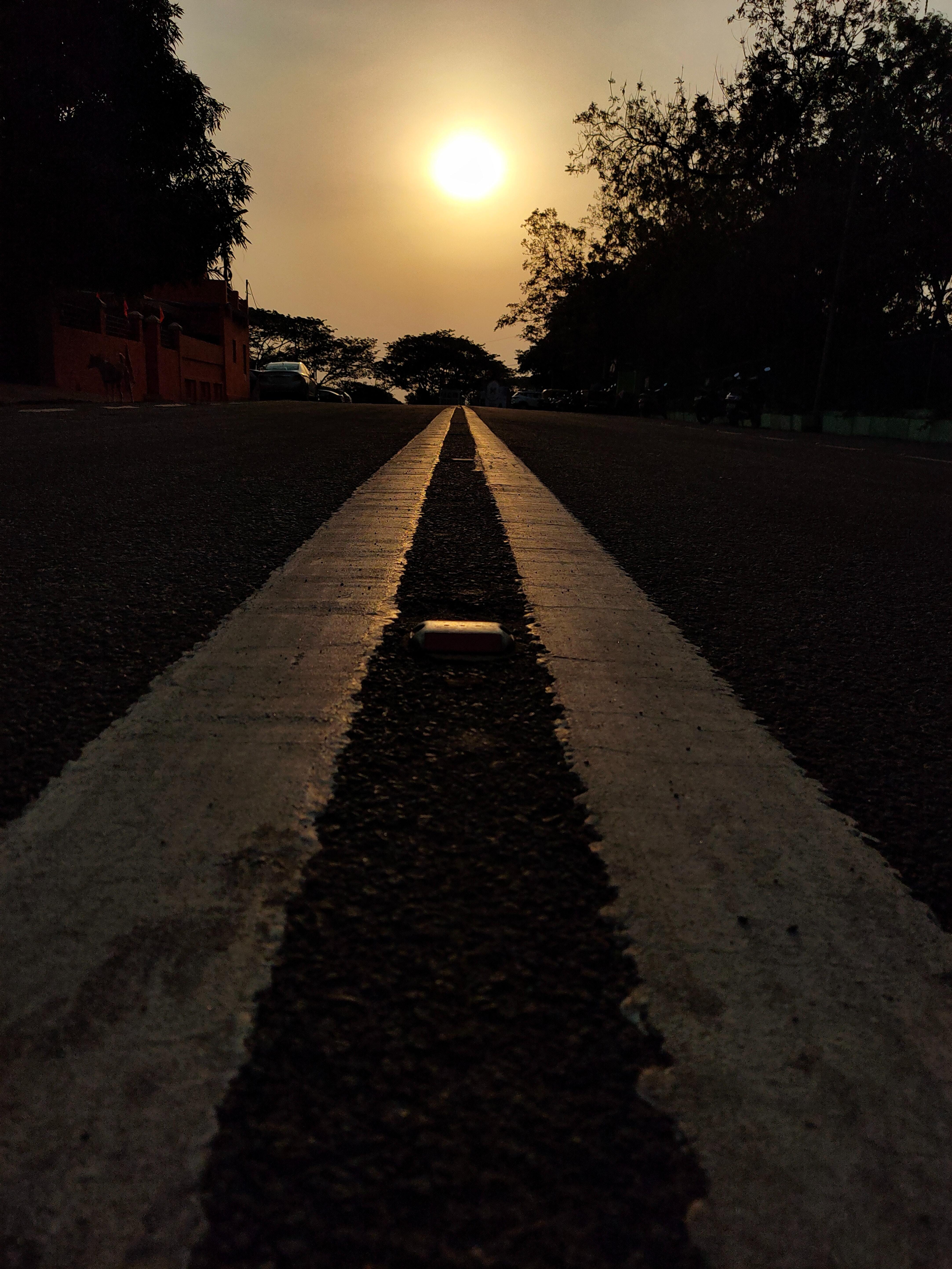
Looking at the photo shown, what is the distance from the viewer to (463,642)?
5.68ft

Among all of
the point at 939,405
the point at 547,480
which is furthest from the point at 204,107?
the point at 547,480

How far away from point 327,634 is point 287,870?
93 cm

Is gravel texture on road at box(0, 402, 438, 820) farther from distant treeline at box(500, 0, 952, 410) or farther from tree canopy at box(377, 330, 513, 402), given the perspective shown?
tree canopy at box(377, 330, 513, 402)

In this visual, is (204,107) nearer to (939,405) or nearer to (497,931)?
(939,405)

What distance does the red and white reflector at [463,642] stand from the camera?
173 cm

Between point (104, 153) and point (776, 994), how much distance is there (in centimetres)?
2585

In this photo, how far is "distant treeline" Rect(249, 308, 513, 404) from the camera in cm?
8131

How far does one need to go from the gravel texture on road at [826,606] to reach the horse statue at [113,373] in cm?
2029

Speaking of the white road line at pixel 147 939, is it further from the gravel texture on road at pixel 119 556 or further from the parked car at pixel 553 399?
the parked car at pixel 553 399

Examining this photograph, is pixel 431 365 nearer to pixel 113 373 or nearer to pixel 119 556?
pixel 113 373

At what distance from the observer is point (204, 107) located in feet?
77.5

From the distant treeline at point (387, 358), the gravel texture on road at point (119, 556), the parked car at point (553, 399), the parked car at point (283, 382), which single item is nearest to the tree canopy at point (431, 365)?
the distant treeline at point (387, 358)

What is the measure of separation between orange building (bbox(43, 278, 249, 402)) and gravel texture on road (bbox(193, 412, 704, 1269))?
948 inches

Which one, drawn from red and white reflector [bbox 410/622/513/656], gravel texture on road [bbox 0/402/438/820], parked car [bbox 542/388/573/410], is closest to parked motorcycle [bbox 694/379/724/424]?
gravel texture on road [bbox 0/402/438/820]
